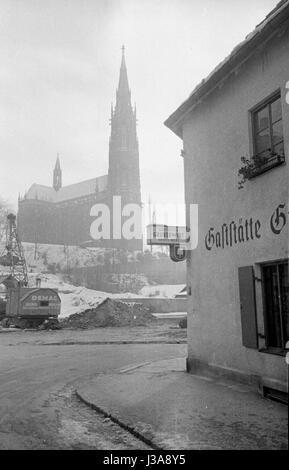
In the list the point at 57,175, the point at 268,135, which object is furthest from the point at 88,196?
the point at 268,135

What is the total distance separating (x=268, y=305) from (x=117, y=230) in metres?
80.1

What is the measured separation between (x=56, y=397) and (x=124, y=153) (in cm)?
8424

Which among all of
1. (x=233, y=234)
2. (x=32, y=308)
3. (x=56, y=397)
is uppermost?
(x=233, y=234)

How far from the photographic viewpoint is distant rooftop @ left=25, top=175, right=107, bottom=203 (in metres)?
98.8

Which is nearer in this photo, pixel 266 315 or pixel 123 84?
pixel 266 315

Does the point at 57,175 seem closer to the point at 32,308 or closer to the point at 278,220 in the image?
the point at 32,308

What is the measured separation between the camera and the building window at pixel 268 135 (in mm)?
6941

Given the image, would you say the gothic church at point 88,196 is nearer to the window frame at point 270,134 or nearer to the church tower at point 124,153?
the church tower at point 124,153

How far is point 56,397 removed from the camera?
25.9 ft

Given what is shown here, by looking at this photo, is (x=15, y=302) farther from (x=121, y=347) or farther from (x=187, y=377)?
(x=187, y=377)

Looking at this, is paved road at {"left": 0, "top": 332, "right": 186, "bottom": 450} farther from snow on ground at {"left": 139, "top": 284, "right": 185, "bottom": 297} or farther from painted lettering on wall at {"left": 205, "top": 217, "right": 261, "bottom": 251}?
snow on ground at {"left": 139, "top": 284, "right": 185, "bottom": 297}

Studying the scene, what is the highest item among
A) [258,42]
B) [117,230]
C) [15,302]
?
[117,230]
